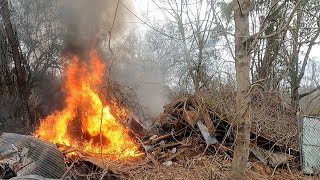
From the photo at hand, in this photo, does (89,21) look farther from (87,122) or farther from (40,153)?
(40,153)

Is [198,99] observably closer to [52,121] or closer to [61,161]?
[61,161]

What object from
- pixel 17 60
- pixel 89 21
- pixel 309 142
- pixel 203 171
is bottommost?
pixel 203 171

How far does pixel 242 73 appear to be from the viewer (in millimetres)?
4836

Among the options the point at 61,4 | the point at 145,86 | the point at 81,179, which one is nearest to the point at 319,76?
the point at 145,86

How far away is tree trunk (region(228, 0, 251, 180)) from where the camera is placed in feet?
15.5

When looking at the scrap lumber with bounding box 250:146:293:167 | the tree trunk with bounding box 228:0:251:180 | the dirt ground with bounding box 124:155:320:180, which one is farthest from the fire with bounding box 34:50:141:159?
the tree trunk with bounding box 228:0:251:180

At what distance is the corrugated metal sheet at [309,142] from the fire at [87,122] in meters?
4.03

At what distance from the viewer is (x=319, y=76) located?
68.1 feet

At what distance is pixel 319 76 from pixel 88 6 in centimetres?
1624

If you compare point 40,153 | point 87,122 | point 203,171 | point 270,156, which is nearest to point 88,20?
point 87,122

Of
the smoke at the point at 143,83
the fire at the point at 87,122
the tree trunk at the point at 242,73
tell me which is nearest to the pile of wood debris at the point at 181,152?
the fire at the point at 87,122

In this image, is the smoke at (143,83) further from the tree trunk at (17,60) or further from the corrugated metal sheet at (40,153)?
the corrugated metal sheet at (40,153)

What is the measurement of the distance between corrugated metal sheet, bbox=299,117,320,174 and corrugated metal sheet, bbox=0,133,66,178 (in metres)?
5.34

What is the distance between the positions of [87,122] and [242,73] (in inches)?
267
